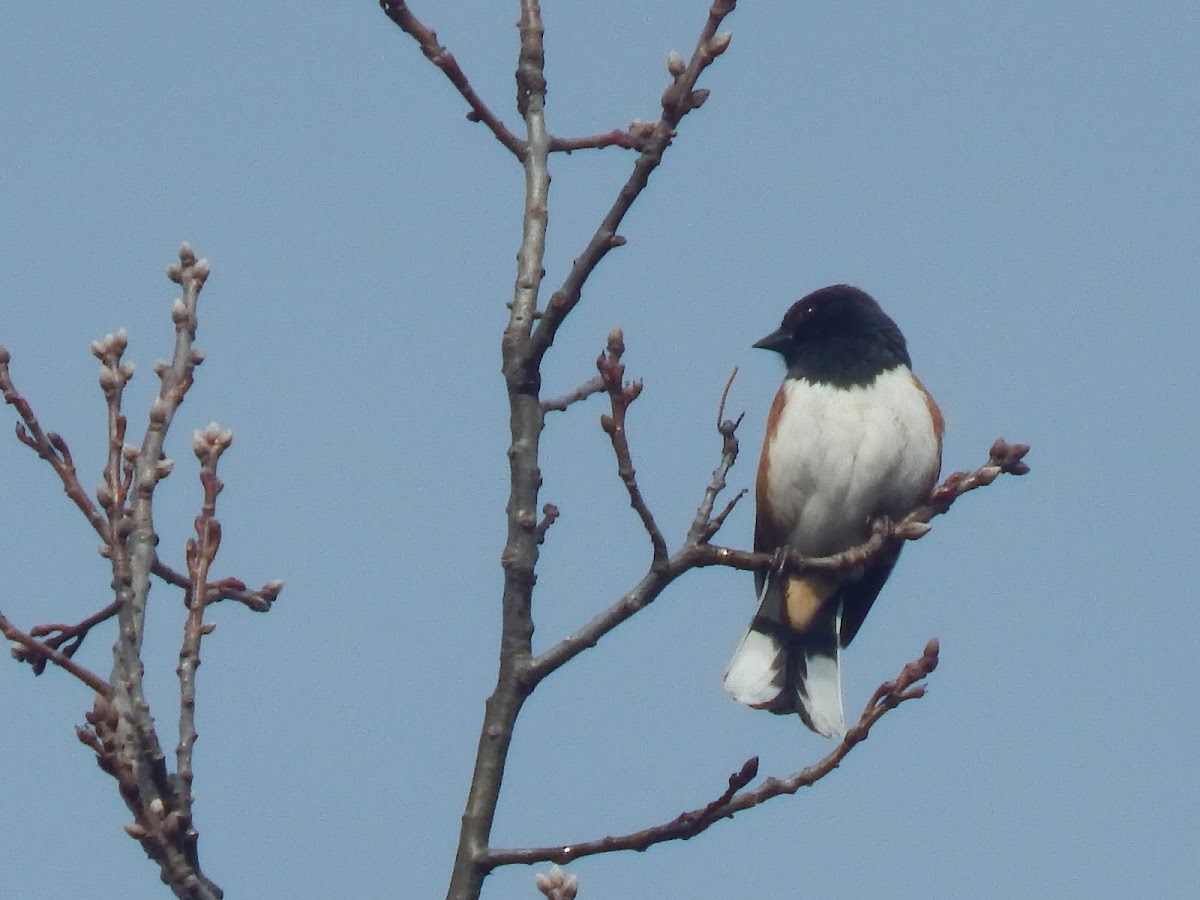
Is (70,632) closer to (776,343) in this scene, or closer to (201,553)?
(201,553)

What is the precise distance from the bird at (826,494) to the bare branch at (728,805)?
177 cm

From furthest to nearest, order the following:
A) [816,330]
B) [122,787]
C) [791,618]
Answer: [816,330]
[791,618]
[122,787]

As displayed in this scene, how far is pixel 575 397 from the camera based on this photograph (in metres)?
2.99

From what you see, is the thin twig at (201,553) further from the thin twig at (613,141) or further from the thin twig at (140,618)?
the thin twig at (613,141)

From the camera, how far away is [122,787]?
2449 mm

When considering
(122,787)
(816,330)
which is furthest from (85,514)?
(816,330)

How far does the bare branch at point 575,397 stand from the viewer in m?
2.82

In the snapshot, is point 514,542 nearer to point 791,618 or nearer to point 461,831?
point 461,831

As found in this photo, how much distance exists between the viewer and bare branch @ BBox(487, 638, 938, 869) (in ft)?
8.39

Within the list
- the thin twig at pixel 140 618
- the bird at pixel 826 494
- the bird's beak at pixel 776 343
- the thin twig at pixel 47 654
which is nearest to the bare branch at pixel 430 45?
the thin twig at pixel 140 618

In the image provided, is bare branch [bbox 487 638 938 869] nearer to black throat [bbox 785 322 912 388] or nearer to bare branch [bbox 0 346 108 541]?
bare branch [bbox 0 346 108 541]

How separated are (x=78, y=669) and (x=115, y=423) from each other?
1.50 ft

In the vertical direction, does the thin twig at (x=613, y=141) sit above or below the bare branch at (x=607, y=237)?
above

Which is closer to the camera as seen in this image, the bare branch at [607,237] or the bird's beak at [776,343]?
the bare branch at [607,237]
